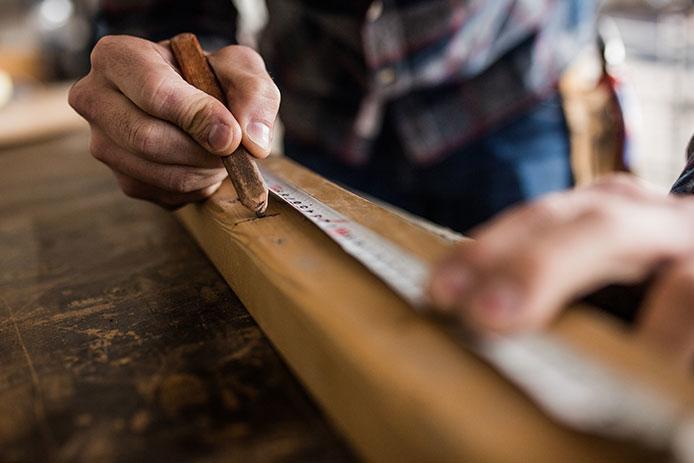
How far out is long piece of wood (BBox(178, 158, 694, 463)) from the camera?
351 mm

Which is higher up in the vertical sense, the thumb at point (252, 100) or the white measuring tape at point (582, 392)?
the thumb at point (252, 100)

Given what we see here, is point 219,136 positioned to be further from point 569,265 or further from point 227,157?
point 569,265

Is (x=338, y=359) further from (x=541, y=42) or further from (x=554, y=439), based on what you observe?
(x=541, y=42)

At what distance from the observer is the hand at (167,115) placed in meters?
0.75

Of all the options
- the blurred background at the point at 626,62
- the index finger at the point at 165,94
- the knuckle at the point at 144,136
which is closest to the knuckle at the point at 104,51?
the index finger at the point at 165,94

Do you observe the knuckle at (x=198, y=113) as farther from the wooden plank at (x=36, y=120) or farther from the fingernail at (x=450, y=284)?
the wooden plank at (x=36, y=120)

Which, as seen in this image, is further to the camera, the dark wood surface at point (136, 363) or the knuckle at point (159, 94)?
the knuckle at point (159, 94)

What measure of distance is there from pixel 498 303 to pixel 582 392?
0.22 feet

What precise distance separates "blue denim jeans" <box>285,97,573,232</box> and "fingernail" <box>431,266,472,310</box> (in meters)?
1.02

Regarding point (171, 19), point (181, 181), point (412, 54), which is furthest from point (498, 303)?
point (171, 19)

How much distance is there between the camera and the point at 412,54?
4.32 ft

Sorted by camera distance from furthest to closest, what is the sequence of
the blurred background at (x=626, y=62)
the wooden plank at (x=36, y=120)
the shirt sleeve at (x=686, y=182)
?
the blurred background at (x=626, y=62) → the wooden plank at (x=36, y=120) → the shirt sleeve at (x=686, y=182)

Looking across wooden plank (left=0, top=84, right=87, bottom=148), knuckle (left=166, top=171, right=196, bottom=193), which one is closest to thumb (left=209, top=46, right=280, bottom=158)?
knuckle (left=166, top=171, right=196, bottom=193)

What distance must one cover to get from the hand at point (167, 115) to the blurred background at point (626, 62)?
3.94 feet
